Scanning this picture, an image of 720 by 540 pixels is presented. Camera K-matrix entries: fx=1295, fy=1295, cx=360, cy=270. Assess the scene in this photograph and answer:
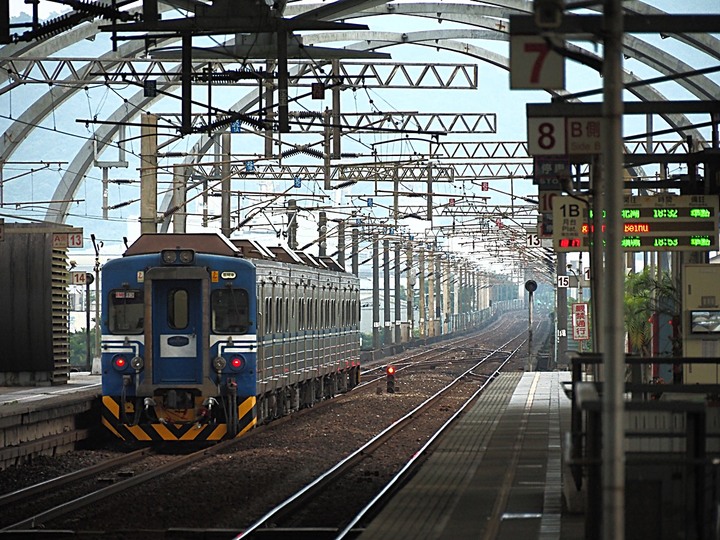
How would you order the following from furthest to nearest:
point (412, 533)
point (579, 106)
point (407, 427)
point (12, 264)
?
point (12, 264) → point (407, 427) → point (579, 106) → point (412, 533)

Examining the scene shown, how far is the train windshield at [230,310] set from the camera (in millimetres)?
19281

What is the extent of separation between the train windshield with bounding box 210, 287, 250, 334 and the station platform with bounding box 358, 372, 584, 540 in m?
3.50

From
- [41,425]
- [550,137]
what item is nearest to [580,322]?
[41,425]

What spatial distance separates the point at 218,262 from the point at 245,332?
1120 millimetres

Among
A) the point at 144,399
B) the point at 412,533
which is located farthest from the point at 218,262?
the point at 412,533

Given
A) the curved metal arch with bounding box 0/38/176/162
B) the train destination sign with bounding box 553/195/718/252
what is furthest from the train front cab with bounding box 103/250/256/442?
the curved metal arch with bounding box 0/38/176/162

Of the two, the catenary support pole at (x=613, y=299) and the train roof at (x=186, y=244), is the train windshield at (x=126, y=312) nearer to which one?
the train roof at (x=186, y=244)

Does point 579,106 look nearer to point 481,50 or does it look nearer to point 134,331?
point 134,331

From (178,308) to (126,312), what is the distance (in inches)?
30.7

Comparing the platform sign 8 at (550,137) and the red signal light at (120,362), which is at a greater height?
the platform sign 8 at (550,137)

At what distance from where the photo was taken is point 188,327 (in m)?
19.2

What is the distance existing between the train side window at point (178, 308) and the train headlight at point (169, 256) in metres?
0.52

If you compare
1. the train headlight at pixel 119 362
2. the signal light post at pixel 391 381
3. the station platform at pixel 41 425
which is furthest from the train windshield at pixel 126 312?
the signal light post at pixel 391 381

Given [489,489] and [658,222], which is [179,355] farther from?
[658,222]
